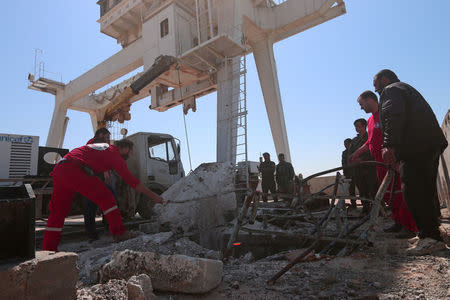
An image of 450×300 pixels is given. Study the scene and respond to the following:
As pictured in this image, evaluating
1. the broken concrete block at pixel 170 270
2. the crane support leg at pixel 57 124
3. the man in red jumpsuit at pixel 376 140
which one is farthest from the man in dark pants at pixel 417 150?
the crane support leg at pixel 57 124

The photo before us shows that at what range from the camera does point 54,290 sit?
4.60 feet

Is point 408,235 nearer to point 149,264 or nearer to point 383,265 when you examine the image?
point 383,265

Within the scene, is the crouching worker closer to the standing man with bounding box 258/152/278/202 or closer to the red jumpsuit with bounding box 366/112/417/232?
the red jumpsuit with bounding box 366/112/417/232

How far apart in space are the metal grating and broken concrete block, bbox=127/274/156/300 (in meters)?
5.34

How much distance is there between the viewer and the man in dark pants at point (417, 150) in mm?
2312

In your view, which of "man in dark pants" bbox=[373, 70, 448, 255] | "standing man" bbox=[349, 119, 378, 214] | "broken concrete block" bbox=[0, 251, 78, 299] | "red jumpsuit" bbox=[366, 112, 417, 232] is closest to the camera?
"broken concrete block" bbox=[0, 251, 78, 299]

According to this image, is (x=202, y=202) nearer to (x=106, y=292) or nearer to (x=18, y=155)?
(x=106, y=292)

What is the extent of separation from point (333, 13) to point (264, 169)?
245 inches

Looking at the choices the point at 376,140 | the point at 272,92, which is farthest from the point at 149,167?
the point at 272,92

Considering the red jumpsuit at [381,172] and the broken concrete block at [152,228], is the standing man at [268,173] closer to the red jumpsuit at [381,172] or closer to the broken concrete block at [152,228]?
the broken concrete block at [152,228]

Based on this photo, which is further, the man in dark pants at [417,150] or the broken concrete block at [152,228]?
the broken concrete block at [152,228]

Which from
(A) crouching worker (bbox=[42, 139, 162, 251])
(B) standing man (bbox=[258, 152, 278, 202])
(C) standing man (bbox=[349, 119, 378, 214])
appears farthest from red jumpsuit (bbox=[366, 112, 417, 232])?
(B) standing man (bbox=[258, 152, 278, 202])

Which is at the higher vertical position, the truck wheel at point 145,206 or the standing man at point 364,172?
the standing man at point 364,172

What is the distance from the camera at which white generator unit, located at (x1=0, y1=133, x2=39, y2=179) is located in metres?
5.45
